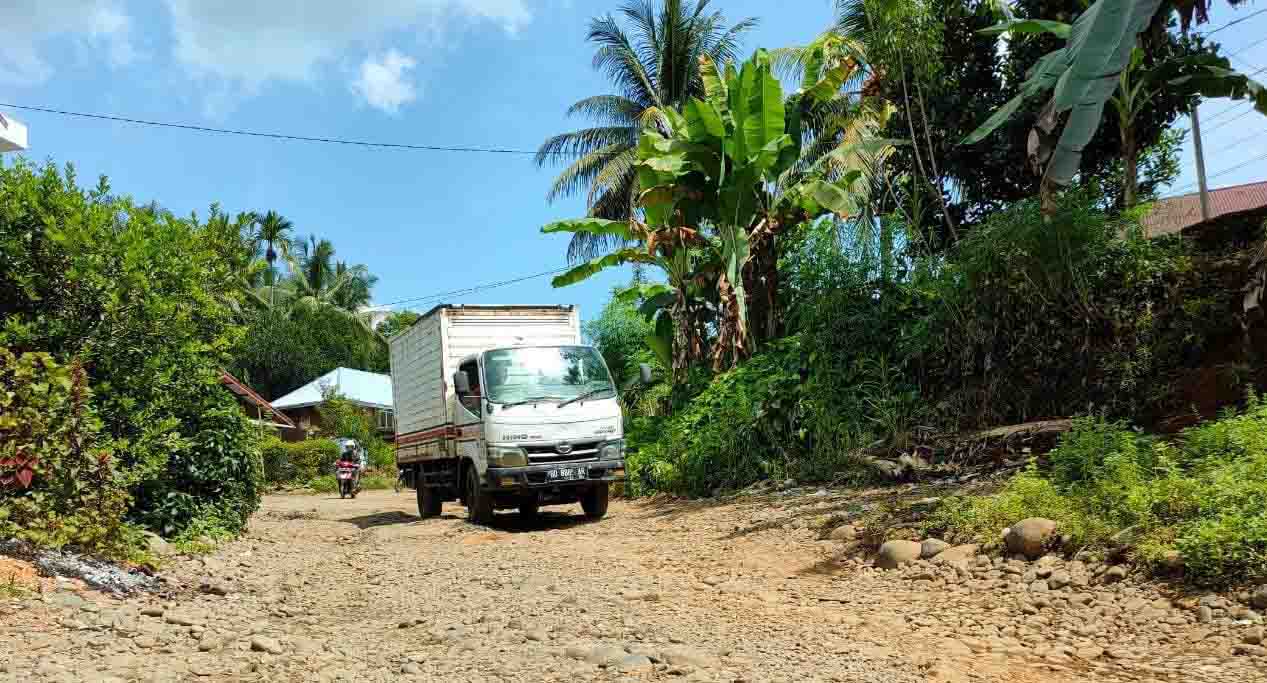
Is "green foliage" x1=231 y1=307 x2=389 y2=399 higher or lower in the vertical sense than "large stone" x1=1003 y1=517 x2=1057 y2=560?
higher

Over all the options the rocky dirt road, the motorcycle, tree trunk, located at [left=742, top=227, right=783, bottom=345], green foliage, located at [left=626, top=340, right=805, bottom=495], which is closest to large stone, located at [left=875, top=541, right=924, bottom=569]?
the rocky dirt road

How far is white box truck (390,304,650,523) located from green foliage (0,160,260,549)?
128 inches

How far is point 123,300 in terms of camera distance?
319 inches

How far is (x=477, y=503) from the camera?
12.1m

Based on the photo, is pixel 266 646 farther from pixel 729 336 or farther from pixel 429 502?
pixel 729 336

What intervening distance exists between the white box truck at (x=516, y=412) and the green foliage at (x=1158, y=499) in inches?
199

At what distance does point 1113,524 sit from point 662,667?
337 centimetres

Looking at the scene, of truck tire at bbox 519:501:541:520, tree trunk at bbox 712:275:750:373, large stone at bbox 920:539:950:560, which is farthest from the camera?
tree trunk at bbox 712:275:750:373

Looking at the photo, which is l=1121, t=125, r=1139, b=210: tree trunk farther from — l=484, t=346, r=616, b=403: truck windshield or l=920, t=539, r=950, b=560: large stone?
l=920, t=539, r=950, b=560: large stone

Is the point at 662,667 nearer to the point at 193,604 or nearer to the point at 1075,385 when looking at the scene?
the point at 193,604

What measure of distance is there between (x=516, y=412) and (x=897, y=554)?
5713 mm

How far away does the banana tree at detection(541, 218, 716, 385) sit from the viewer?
16.3 m

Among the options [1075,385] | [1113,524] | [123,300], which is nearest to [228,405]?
[123,300]

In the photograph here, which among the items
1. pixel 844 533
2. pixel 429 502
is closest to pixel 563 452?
pixel 429 502
